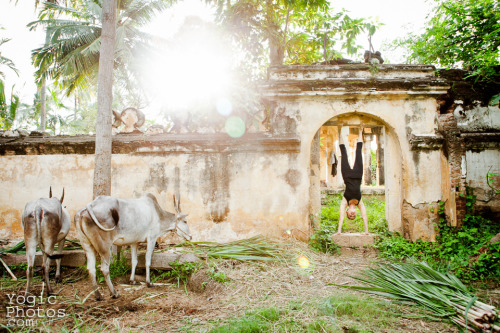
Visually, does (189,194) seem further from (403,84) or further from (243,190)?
(403,84)

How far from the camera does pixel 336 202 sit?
34.9 feet

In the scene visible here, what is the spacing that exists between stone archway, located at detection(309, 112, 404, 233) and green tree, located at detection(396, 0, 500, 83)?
1993 mm

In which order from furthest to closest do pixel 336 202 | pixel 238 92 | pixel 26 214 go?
pixel 336 202 < pixel 238 92 < pixel 26 214

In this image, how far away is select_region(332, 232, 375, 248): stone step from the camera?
18.7ft

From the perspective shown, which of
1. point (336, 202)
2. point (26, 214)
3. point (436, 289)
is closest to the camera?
point (436, 289)

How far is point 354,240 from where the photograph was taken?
5.70 m

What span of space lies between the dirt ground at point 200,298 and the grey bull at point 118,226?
0.36m

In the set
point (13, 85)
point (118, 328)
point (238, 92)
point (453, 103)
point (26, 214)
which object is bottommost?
point (118, 328)

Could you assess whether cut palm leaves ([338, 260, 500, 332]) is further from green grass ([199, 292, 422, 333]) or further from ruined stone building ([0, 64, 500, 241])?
ruined stone building ([0, 64, 500, 241])

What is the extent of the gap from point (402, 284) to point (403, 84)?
3.77 metres

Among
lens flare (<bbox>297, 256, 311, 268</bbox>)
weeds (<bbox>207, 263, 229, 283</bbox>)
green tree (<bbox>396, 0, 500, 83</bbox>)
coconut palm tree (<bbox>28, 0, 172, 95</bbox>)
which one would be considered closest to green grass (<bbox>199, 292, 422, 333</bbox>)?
weeds (<bbox>207, 263, 229, 283</bbox>)

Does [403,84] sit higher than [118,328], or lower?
higher

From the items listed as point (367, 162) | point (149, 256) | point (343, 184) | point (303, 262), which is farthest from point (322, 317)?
point (367, 162)

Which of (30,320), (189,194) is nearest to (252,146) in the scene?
(189,194)
